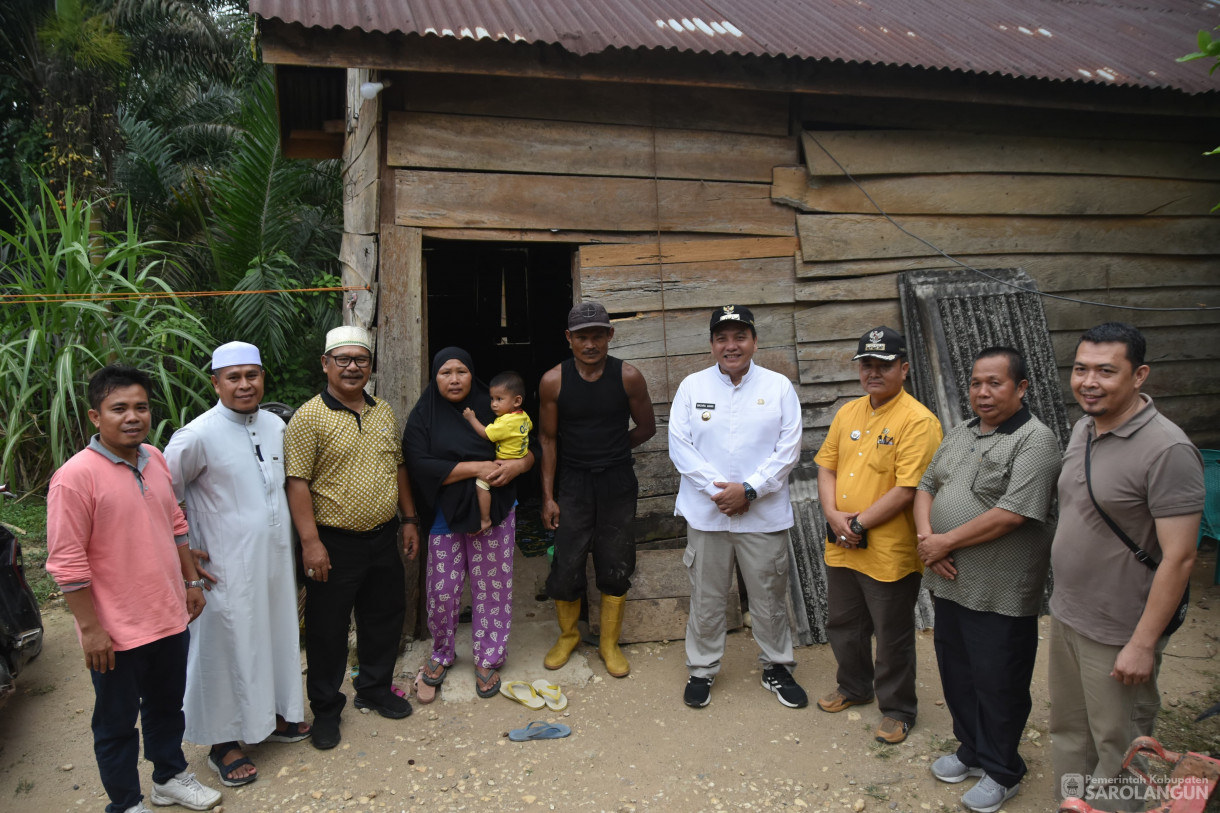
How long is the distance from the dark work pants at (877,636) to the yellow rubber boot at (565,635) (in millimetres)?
1410

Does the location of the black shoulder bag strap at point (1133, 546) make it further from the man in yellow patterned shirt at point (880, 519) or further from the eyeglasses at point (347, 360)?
the eyeglasses at point (347, 360)

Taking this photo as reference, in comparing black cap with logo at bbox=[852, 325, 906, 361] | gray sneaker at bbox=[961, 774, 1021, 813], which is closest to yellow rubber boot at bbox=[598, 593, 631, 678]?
gray sneaker at bbox=[961, 774, 1021, 813]

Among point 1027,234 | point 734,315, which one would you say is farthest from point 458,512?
point 1027,234

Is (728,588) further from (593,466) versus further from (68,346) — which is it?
(68,346)

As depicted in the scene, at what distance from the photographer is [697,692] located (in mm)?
3896

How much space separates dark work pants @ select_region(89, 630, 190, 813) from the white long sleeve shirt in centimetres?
232

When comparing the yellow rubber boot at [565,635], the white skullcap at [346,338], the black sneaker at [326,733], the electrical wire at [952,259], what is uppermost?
the electrical wire at [952,259]

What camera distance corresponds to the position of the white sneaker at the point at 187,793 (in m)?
3.05

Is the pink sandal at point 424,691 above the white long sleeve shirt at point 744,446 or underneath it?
underneath

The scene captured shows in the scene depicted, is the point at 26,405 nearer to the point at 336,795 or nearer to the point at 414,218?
the point at 414,218

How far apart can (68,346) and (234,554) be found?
3175mm

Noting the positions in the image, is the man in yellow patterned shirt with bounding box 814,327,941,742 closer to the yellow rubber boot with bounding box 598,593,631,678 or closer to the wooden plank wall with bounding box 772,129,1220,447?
the yellow rubber boot with bounding box 598,593,631,678

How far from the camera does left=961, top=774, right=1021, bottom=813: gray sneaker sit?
9.86 ft

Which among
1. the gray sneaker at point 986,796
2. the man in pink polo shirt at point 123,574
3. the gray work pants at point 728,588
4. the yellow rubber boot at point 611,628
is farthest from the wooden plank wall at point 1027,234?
the man in pink polo shirt at point 123,574
